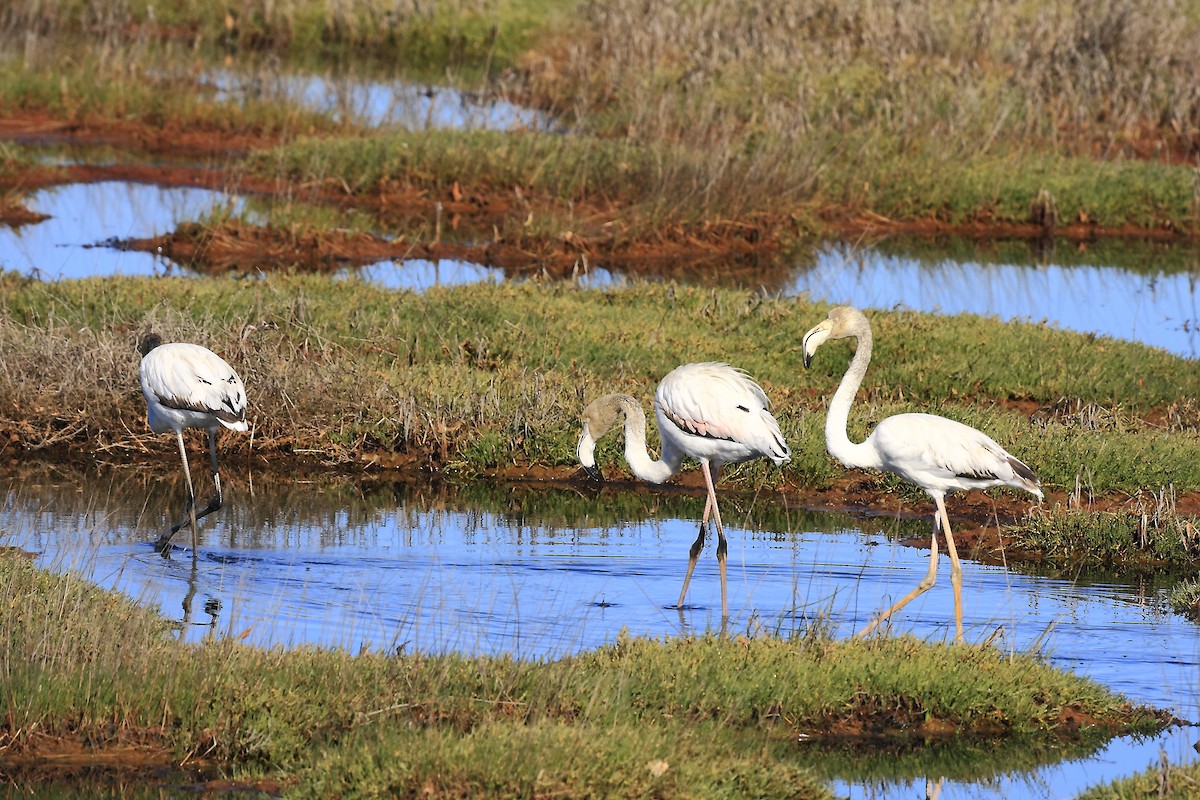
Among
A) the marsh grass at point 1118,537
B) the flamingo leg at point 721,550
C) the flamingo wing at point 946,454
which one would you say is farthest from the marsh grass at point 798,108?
the flamingo wing at point 946,454

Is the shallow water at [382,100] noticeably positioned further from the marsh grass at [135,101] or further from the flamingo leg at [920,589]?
the flamingo leg at [920,589]

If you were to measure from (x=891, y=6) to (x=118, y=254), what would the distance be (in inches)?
500

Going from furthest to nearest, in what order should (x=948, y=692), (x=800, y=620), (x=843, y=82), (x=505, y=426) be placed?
(x=843, y=82), (x=505, y=426), (x=800, y=620), (x=948, y=692)

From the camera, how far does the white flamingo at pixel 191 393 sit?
9.84 metres

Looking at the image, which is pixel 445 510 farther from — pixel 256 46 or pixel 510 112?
pixel 256 46

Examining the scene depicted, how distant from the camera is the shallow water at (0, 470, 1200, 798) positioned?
775 cm

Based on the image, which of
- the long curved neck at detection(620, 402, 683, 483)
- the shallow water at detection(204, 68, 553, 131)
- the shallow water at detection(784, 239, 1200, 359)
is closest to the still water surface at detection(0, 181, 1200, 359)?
the shallow water at detection(784, 239, 1200, 359)

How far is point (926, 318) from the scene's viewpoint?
48.0 ft

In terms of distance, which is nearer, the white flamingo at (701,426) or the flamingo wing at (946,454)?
the flamingo wing at (946,454)

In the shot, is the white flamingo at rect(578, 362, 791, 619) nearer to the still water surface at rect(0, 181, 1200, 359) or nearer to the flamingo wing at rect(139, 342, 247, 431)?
the flamingo wing at rect(139, 342, 247, 431)

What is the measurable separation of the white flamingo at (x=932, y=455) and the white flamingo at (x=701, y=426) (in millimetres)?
425

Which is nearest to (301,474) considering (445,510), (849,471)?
(445,510)

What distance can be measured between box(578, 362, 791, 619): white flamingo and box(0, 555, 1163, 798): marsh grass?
1678mm

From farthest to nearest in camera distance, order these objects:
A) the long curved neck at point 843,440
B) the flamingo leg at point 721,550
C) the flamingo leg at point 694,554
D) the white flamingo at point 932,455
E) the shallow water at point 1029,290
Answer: the shallow water at point 1029,290 → the flamingo leg at point 694,554 → the flamingo leg at point 721,550 → the long curved neck at point 843,440 → the white flamingo at point 932,455
